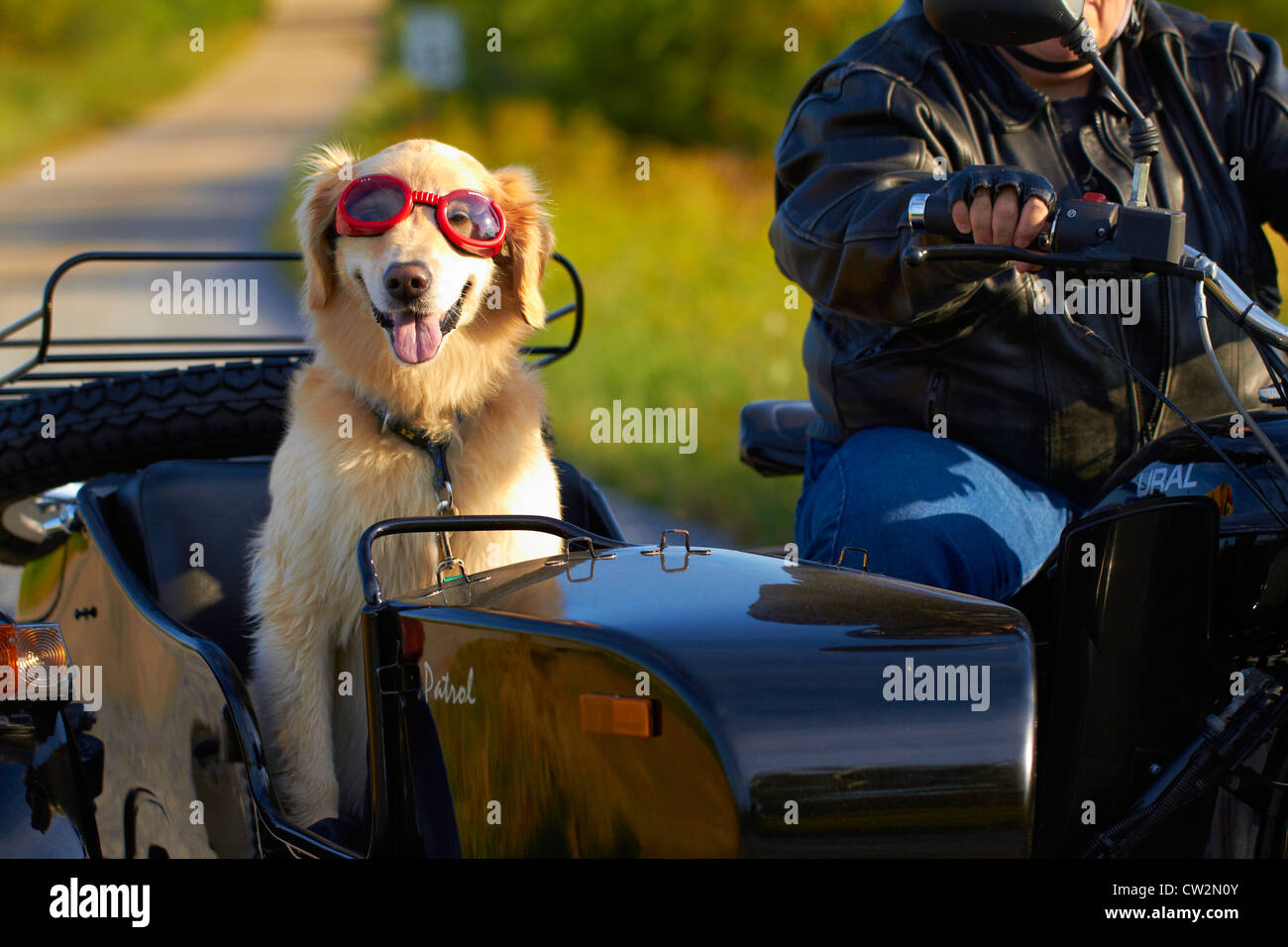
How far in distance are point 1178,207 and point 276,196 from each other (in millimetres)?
21579

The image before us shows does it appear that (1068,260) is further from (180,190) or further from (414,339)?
(180,190)

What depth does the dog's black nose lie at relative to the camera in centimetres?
271

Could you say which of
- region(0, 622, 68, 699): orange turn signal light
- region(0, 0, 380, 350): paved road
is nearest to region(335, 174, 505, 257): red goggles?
region(0, 622, 68, 699): orange turn signal light

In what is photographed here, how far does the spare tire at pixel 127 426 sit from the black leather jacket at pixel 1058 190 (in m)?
1.49

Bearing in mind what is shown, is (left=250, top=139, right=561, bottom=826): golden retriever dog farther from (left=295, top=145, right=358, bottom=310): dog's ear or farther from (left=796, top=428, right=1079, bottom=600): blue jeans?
(left=796, top=428, right=1079, bottom=600): blue jeans

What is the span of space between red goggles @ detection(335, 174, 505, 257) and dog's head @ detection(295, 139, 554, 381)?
0.03m

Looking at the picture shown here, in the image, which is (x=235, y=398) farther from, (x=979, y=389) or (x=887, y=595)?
(x=887, y=595)

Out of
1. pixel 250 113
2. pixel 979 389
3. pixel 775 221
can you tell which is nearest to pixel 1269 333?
pixel 979 389

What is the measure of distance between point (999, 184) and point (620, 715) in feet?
3.00

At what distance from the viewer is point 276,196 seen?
2278 cm

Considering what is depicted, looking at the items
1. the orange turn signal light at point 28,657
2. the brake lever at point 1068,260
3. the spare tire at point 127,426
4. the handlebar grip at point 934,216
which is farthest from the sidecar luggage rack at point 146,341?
the brake lever at point 1068,260

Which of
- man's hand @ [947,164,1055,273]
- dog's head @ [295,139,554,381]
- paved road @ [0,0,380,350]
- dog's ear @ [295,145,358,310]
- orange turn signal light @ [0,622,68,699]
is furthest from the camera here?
paved road @ [0,0,380,350]
